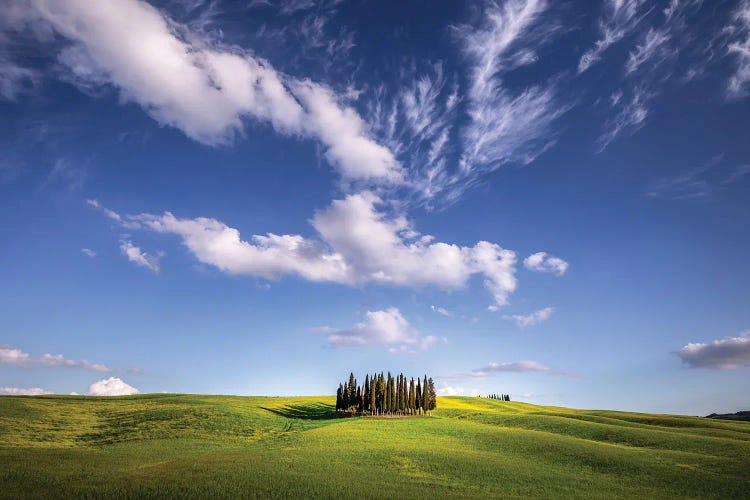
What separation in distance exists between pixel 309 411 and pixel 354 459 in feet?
199

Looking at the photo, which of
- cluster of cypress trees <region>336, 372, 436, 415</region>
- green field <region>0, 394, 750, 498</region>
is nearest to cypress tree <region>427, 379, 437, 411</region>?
cluster of cypress trees <region>336, 372, 436, 415</region>

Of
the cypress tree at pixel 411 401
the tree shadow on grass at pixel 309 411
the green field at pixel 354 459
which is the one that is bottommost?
the green field at pixel 354 459

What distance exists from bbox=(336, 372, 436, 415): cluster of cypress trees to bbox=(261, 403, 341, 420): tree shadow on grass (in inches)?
255

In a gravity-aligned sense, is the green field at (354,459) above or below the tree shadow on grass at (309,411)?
below

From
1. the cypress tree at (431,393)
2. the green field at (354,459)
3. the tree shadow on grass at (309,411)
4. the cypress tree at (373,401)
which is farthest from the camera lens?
the cypress tree at (431,393)

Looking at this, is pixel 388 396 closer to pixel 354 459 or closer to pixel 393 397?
pixel 393 397

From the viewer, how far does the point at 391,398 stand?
94.0m

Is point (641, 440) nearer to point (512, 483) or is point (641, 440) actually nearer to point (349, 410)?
point (512, 483)

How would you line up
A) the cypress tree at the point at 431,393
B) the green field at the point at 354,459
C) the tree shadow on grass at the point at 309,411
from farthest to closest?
the cypress tree at the point at 431,393 → the tree shadow on grass at the point at 309,411 → the green field at the point at 354,459

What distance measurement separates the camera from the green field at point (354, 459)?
30.5 meters

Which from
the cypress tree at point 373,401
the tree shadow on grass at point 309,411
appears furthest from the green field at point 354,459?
the cypress tree at point 373,401

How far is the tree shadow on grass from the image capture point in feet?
286

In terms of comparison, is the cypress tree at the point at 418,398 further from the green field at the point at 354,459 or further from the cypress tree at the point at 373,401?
the green field at the point at 354,459

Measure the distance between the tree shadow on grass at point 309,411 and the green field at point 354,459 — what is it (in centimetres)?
1684
